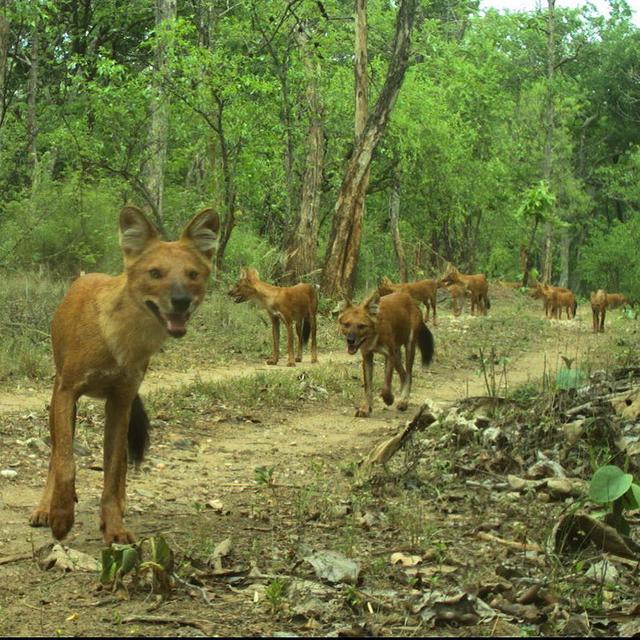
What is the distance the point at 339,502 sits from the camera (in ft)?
19.5

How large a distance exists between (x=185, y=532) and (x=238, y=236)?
1750cm

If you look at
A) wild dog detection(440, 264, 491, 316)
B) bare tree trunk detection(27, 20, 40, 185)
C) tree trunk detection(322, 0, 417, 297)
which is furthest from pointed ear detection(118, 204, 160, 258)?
wild dog detection(440, 264, 491, 316)

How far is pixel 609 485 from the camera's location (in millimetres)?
4570

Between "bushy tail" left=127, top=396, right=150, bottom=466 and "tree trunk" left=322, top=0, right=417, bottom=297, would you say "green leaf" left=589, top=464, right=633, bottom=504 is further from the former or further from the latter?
"tree trunk" left=322, top=0, right=417, bottom=297

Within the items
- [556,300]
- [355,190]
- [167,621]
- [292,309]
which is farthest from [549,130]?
[167,621]

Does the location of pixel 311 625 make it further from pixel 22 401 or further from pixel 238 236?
pixel 238 236

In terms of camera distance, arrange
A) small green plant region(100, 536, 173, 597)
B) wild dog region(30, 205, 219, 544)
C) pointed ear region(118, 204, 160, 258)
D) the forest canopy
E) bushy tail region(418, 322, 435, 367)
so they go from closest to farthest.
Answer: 1. small green plant region(100, 536, 173, 597)
2. wild dog region(30, 205, 219, 544)
3. pointed ear region(118, 204, 160, 258)
4. bushy tail region(418, 322, 435, 367)
5. the forest canopy

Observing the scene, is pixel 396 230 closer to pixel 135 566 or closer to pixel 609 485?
pixel 609 485

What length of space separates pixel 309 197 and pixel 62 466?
15451mm

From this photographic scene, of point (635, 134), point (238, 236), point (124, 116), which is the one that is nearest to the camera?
point (124, 116)

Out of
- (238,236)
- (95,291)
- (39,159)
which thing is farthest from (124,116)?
(95,291)

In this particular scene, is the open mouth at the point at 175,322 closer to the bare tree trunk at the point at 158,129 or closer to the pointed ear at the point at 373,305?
the pointed ear at the point at 373,305

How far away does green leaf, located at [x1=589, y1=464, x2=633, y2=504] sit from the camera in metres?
4.53

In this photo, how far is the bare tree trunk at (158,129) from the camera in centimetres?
1725
